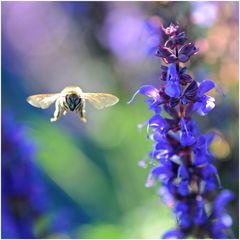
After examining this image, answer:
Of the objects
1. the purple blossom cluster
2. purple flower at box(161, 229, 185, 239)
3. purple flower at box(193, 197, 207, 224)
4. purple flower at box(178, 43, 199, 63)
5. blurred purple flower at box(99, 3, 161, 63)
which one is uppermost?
blurred purple flower at box(99, 3, 161, 63)

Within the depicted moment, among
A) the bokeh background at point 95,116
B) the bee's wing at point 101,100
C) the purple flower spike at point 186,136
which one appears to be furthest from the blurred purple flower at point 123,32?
the purple flower spike at point 186,136

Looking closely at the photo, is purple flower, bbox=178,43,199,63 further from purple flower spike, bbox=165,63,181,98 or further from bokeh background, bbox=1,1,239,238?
bokeh background, bbox=1,1,239,238

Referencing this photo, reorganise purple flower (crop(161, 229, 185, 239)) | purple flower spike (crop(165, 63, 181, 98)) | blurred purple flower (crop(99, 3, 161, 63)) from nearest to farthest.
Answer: purple flower spike (crop(165, 63, 181, 98)) < purple flower (crop(161, 229, 185, 239)) < blurred purple flower (crop(99, 3, 161, 63))

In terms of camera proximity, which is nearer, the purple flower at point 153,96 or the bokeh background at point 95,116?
the purple flower at point 153,96

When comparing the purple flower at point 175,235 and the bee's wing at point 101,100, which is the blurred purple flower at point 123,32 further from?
the bee's wing at point 101,100

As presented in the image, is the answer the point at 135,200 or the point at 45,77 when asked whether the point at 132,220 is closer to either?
the point at 135,200

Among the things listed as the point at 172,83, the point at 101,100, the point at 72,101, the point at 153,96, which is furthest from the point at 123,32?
the point at 172,83

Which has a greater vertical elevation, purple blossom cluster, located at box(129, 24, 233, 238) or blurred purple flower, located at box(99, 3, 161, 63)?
blurred purple flower, located at box(99, 3, 161, 63)

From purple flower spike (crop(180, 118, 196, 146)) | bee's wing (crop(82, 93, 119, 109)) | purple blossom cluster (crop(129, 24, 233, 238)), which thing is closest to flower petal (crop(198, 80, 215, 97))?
purple blossom cluster (crop(129, 24, 233, 238))
